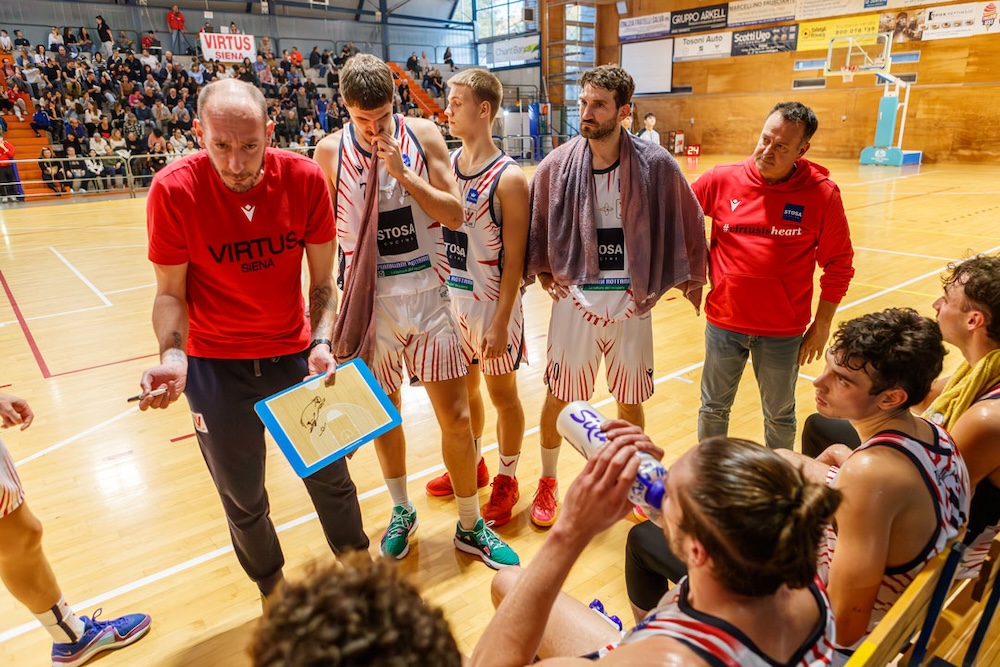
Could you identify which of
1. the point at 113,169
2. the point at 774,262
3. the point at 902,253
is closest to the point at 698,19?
the point at 902,253

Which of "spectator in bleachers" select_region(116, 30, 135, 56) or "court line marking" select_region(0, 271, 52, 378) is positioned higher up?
"spectator in bleachers" select_region(116, 30, 135, 56)

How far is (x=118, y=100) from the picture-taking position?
17.0 meters

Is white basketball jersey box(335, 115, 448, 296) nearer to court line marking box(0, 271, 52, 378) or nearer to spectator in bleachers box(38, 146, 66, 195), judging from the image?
court line marking box(0, 271, 52, 378)

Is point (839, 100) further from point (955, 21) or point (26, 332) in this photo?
point (26, 332)

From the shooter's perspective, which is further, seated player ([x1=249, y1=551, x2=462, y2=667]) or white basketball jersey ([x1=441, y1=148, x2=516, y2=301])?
white basketball jersey ([x1=441, y1=148, x2=516, y2=301])

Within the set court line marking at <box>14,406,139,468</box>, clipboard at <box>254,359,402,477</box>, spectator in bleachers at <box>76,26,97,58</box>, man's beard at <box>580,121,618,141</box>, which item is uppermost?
spectator in bleachers at <box>76,26,97,58</box>

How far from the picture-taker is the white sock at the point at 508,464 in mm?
3336

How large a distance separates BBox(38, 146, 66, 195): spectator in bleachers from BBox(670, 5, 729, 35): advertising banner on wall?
1944cm

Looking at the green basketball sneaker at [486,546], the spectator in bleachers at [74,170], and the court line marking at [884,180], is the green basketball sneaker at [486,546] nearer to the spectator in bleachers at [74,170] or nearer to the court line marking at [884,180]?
the court line marking at [884,180]

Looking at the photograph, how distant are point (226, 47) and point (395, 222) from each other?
20.4m

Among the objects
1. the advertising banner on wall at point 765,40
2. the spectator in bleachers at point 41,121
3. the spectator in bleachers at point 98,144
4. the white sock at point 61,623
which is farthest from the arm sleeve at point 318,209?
the advertising banner on wall at point 765,40

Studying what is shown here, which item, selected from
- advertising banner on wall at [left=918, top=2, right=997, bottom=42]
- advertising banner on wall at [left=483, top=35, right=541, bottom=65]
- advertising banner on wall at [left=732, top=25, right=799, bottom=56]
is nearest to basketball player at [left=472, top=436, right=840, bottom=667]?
advertising banner on wall at [left=918, top=2, right=997, bottom=42]

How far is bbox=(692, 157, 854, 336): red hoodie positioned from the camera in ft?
9.75

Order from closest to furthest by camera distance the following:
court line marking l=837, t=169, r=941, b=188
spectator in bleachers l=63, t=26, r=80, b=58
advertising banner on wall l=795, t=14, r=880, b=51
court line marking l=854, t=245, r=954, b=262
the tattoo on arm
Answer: the tattoo on arm
court line marking l=854, t=245, r=954, b=262
court line marking l=837, t=169, r=941, b=188
spectator in bleachers l=63, t=26, r=80, b=58
advertising banner on wall l=795, t=14, r=880, b=51
